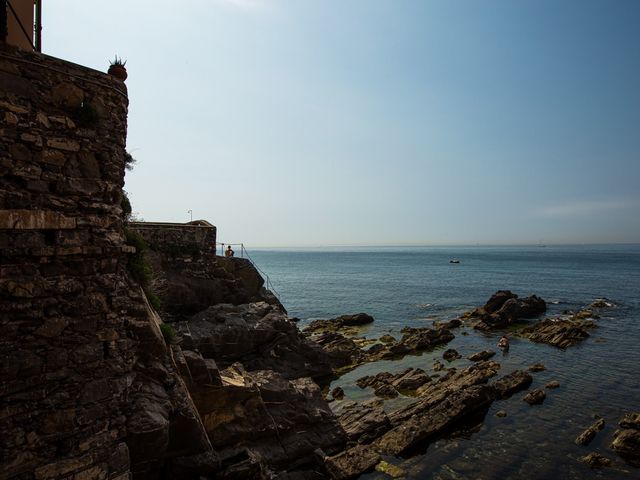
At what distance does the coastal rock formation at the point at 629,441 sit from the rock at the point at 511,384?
5327 mm

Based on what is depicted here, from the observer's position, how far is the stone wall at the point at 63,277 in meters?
5.55

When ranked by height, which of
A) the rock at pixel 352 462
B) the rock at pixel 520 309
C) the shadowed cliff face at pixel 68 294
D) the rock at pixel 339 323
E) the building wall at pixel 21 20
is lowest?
the rock at pixel 339 323

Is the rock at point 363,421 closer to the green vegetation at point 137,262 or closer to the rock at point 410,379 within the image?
the rock at point 410,379

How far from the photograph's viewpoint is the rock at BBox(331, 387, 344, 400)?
21641 millimetres

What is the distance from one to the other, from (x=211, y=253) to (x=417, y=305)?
41.0 metres

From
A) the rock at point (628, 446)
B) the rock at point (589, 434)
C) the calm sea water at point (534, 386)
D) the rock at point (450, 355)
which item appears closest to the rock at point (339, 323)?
the calm sea water at point (534, 386)

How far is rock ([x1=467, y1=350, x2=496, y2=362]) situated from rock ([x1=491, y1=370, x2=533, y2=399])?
444 cm

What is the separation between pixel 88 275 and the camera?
6332 mm

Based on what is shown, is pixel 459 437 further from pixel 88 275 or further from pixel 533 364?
pixel 88 275

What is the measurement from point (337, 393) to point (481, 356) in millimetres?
13610

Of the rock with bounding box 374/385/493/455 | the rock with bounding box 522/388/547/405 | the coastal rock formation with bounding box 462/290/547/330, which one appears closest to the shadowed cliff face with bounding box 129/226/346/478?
the rock with bounding box 374/385/493/455

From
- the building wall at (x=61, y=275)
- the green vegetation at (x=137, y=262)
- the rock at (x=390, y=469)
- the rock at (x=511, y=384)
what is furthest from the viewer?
the rock at (x=511, y=384)

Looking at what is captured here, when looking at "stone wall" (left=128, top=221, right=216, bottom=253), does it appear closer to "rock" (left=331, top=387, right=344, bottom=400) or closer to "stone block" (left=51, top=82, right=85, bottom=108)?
"rock" (left=331, top=387, right=344, bottom=400)

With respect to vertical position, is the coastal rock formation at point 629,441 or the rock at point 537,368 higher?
the coastal rock formation at point 629,441
